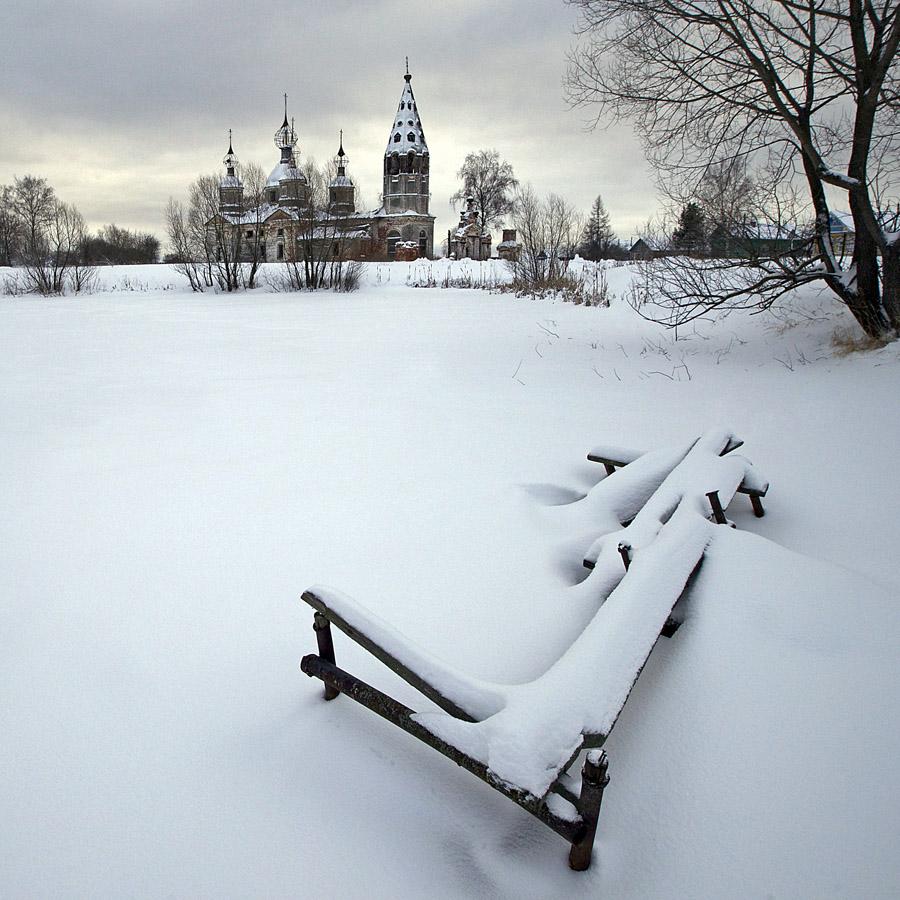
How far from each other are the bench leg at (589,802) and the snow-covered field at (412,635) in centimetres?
7

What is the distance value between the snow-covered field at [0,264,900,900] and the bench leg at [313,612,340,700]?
0.06m

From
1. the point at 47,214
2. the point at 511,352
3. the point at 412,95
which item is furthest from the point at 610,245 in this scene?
the point at 511,352

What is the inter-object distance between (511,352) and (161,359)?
16.8ft

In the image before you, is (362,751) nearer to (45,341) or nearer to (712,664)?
(712,664)

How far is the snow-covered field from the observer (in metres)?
1.56

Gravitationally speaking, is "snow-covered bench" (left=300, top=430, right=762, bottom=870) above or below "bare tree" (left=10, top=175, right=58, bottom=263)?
below

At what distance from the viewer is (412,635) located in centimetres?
247

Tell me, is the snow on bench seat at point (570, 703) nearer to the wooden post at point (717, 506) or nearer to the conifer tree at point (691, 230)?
the wooden post at point (717, 506)

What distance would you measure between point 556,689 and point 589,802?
28cm

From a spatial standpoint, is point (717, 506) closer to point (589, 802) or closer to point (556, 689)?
point (556, 689)

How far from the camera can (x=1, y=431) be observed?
16.6 ft

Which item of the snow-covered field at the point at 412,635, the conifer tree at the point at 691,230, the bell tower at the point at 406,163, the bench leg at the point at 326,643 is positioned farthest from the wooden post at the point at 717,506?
the bell tower at the point at 406,163

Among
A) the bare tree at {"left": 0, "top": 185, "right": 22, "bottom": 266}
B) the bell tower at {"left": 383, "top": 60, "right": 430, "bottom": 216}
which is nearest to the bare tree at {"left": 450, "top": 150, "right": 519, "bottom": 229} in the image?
the bell tower at {"left": 383, "top": 60, "right": 430, "bottom": 216}

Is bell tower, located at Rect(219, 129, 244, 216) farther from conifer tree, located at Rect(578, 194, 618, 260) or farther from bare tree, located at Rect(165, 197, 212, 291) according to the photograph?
conifer tree, located at Rect(578, 194, 618, 260)
